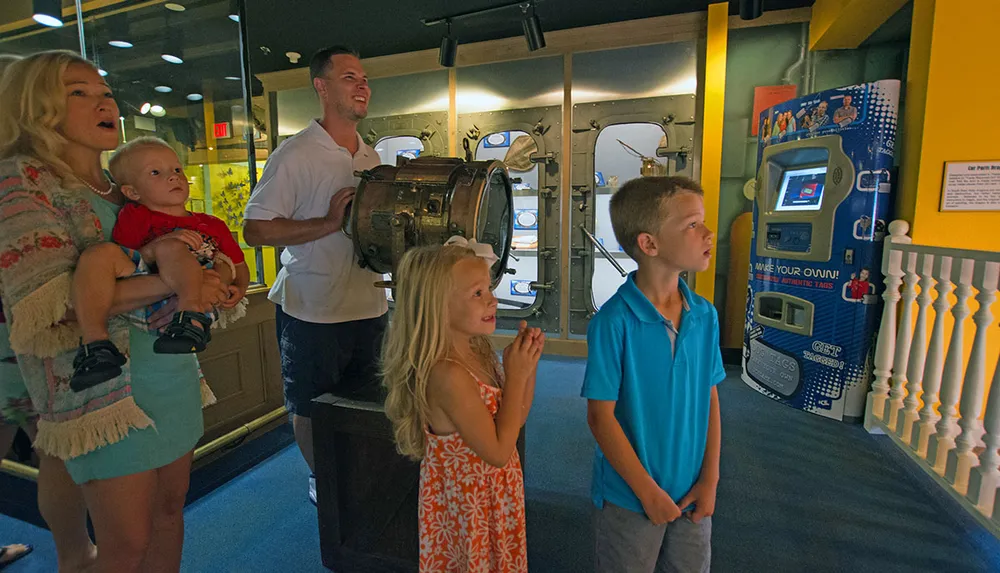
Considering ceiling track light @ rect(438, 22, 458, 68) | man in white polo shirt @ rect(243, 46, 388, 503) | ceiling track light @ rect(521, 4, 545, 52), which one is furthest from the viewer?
ceiling track light @ rect(438, 22, 458, 68)

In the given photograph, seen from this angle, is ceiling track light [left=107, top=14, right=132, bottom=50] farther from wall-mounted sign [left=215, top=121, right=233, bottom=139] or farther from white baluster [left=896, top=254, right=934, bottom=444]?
white baluster [left=896, top=254, right=934, bottom=444]

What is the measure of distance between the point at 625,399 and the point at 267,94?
6.03m

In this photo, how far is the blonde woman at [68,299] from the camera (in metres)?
1.03

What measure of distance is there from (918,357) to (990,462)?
77 cm

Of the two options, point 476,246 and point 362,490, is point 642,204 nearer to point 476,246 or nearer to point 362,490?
point 476,246

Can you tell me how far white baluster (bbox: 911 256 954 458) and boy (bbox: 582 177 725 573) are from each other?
6.52 ft

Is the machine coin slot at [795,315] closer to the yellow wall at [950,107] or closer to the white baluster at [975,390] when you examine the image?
the yellow wall at [950,107]

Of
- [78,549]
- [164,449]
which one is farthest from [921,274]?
[78,549]

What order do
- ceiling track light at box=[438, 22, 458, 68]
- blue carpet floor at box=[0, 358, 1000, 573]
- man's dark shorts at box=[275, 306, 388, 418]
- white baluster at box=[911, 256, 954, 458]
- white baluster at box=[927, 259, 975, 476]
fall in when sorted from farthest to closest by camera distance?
ceiling track light at box=[438, 22, 458, 68], white baluster at box=[911, 256, 954, 458], white baluster at box=[927, 259, 975, 476], blue carpet floor at box=[0, 358, 1000, 573], man's dark shorts at box=[275, 306, 388, 418]

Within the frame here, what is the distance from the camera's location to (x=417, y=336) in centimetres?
115

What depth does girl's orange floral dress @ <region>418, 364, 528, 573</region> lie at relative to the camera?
1.17m

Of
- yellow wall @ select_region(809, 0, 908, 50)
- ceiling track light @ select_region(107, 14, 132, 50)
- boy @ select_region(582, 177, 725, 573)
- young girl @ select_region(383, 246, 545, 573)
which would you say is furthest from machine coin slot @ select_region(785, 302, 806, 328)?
ceiling track light @ select_region(107, 14, 132, 50)

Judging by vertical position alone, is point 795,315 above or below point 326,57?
below

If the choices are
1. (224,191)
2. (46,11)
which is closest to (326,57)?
(46,11)
